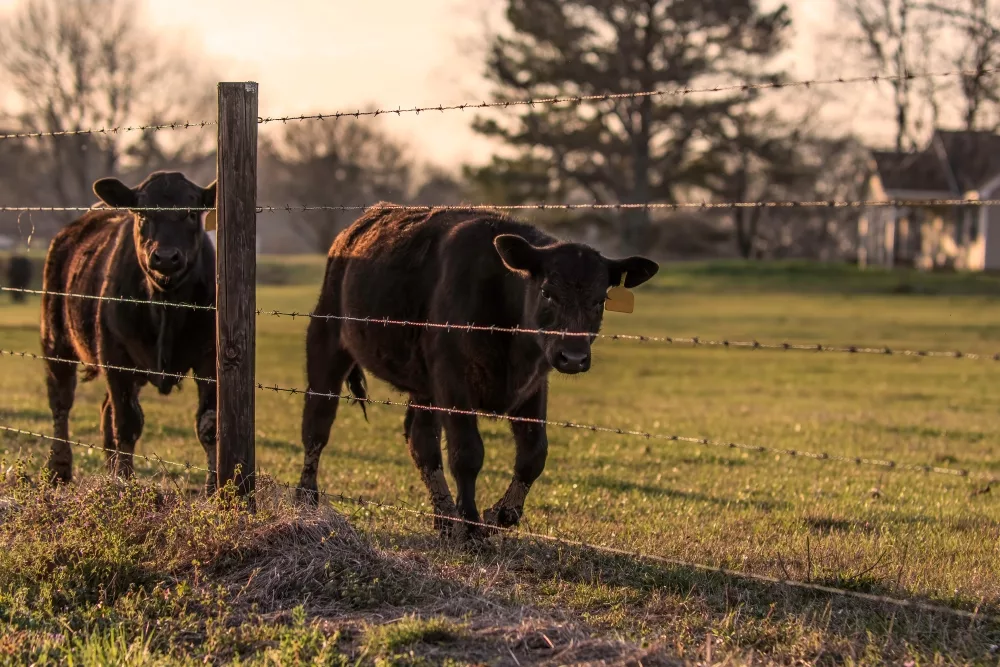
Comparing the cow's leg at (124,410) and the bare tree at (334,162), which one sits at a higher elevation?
the bare tree at (334,162)

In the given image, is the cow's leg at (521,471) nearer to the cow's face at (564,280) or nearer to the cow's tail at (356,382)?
the cow's face at (564,280)

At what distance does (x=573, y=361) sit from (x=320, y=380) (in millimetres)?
2901

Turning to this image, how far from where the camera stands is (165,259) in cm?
795

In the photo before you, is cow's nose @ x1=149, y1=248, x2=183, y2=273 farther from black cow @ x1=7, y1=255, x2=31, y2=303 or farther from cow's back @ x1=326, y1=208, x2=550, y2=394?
black cow @ x1=7, y1=255, x2=31, y2=303

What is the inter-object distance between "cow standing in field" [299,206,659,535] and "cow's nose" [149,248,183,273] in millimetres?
A: 1138

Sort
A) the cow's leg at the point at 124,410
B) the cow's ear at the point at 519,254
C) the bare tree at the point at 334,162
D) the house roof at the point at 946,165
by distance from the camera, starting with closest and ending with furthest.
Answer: the cow's ear at the point at 519,254
the cow's leg at the point at 124,410
the house roof at the point at 946,165
the bare tree at the point at 334,162

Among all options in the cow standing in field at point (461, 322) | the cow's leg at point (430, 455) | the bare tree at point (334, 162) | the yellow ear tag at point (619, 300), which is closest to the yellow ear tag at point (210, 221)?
the cow standing in field at point (461, 322)

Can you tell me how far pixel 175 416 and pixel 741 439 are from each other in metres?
6.67

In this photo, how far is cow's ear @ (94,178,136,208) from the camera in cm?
849

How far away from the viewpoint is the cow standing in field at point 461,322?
669 cm

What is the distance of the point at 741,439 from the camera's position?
12828 mm

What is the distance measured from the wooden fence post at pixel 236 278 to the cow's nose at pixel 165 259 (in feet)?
5.79

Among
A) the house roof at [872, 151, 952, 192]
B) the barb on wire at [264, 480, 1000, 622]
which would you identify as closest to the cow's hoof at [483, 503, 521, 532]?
the barb on wire at [264, 480, 1000, 622]

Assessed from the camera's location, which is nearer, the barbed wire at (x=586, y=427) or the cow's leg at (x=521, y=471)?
the barbed wire at (x=586, y=427)
